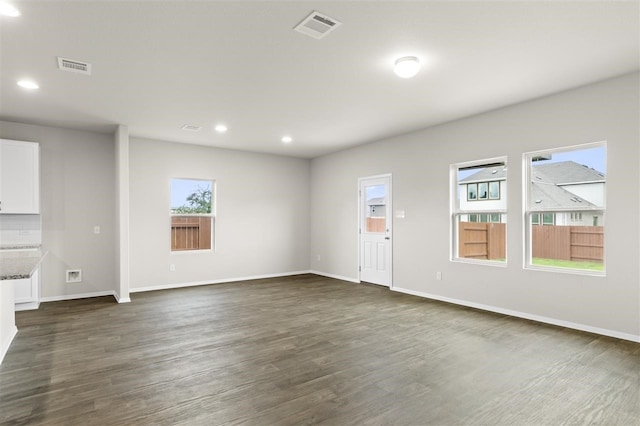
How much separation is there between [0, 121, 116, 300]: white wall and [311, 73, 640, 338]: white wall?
14.6 feet

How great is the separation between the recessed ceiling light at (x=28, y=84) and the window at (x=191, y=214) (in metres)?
2.82

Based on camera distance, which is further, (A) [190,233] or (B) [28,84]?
(A) [190,233]

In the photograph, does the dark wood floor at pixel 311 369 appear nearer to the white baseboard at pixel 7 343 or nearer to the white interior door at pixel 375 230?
the white baseboard at pixel 7 343

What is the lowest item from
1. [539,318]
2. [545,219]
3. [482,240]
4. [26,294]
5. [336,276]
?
[336,276]

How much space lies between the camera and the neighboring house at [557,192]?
3895 mm

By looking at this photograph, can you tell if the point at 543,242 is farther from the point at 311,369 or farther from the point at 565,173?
the point at 311,369

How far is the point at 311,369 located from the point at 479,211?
135 inches

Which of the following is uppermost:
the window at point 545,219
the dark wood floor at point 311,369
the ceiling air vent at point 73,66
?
the ceiling air vent at point 73,66

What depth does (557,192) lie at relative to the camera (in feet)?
13.7

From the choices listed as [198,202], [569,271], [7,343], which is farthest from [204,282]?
[569,271]

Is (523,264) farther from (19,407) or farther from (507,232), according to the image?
(19,407)

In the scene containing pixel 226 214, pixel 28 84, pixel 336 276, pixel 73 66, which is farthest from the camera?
pixel 336 276

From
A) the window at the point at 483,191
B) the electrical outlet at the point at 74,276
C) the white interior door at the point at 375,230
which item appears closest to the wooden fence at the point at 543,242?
the window at the point at 483,191

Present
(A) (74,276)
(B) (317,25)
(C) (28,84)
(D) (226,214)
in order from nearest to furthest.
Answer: (B) (317,25) → (C) (28,84) → (A) (74,276) → (D) (226,214)
